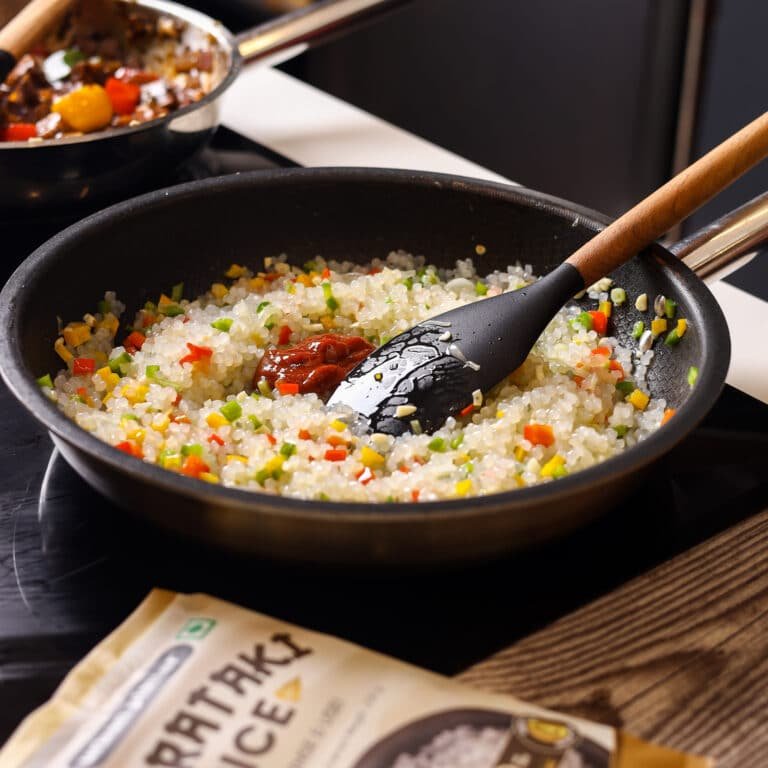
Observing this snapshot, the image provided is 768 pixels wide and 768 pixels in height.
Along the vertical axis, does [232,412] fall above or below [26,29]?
below

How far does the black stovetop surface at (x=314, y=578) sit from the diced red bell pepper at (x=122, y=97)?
93 centimetres

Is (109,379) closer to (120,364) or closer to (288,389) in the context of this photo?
(120,364)

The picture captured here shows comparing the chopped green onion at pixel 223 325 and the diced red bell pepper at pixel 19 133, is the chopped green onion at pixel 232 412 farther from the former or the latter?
the diced red bell pepper at pixel 19 133

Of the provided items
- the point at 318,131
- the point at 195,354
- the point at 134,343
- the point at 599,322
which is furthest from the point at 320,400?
the point at 318,131

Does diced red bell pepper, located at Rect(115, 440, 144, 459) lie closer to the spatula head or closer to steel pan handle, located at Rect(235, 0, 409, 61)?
the spatula head

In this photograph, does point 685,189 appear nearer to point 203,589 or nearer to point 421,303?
point 421,303

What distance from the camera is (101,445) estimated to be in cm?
95

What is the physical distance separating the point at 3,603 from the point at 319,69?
3.09 meters

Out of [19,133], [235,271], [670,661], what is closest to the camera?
[670,661]

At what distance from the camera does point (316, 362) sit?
1.34 m

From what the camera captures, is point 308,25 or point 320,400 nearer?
point 320,400

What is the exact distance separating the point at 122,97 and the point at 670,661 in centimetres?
145

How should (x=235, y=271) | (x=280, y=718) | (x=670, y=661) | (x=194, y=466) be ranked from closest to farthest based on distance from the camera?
(x=280, y=718) → (x=670, y=661) → (x=194, y=466) → (x=235, y=271)

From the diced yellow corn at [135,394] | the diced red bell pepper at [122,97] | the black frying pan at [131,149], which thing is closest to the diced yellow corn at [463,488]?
the diced yellow corn at [135,394]
